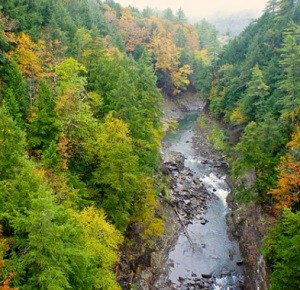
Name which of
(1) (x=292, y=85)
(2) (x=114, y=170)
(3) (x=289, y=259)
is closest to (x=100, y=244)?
(2) (x=114, y=170)

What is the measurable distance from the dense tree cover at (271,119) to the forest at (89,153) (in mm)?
162

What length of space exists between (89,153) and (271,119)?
A: 865 inches

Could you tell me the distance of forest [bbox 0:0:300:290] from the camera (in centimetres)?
2173

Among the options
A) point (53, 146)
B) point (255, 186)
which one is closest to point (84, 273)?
point (53, 146)

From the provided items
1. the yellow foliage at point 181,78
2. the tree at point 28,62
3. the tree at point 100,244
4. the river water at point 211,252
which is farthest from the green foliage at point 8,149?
the yellow foliage at point 181,78

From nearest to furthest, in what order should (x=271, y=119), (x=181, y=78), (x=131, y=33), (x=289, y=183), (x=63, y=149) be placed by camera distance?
(x=63, y=149) → (x=289, y=183) → (x=271, y=119) → (x=131, y=33) → (x=181, y=78)

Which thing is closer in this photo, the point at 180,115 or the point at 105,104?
the point at 105,104

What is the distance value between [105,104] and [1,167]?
2178cm

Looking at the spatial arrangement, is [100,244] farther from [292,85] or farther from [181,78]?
[181,78]

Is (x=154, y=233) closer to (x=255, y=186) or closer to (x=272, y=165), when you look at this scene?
(x=255, y=186)

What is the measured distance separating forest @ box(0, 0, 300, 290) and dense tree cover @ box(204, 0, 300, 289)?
0.16 meters

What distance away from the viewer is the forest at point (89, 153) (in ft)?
71.3

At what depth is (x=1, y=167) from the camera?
2434cm

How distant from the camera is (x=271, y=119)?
4281 centimetres
